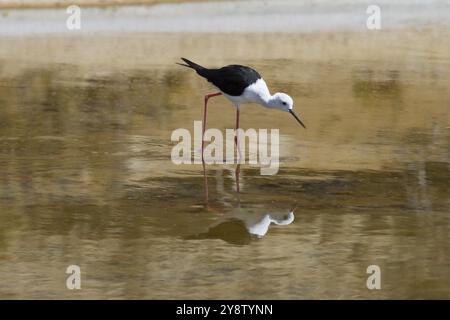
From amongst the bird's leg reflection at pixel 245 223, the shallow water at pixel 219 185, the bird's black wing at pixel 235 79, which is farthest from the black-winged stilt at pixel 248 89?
the bird's leg reflection at pixel 245 223

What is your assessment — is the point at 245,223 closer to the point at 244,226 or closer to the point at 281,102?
the point at 244,226

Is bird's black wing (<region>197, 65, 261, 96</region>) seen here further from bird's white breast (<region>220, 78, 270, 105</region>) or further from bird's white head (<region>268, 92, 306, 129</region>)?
bird's white head (<region>268, 92, 306, 129</region>)

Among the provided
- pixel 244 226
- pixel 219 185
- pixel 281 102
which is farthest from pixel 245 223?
pixel 281 102

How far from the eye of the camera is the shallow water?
7.88 meters

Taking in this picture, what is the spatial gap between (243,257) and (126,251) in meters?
0.85

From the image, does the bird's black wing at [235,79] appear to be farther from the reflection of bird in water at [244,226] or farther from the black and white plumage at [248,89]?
the reflection of bird in water at [244,226]

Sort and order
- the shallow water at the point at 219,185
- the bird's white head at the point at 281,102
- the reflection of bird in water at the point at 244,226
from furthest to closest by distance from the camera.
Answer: the bird's white head at the point at 281,102
the reflection of bird in water at the point at 244,226
the shallow water at the point at 219,185

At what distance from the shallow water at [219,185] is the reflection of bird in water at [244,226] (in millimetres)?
23

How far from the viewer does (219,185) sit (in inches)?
401

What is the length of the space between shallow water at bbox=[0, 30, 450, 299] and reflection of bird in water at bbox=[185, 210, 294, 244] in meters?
0.02

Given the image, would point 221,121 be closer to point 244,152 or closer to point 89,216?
point 244,152

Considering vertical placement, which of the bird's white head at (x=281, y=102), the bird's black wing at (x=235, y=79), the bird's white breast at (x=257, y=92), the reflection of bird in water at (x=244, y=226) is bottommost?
the reflection of bird in water at (x=244, y=226)

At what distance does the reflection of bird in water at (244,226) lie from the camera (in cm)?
872
